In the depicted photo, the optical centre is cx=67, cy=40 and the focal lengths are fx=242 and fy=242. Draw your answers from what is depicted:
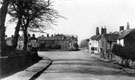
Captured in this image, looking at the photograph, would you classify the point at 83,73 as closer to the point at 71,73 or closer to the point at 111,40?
the point at 71,73

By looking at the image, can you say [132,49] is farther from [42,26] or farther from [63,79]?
[63,79]

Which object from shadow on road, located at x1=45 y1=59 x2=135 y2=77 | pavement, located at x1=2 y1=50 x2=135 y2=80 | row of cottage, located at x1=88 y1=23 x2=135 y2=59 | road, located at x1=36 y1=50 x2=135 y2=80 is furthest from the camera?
row of cottage, located at x1=88 y1=23 x2=135 y2=59

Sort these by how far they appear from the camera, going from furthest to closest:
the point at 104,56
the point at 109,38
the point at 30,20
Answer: the point at 109,38
the point at 104,56
the point at 30,20

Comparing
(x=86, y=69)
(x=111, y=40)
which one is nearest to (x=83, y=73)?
(x=86, y=69)

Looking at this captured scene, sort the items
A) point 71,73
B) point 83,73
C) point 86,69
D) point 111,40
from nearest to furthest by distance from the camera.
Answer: point 71,73, point 83,73, point 86,69, point 111,40

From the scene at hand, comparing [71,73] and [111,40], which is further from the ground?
[111,40]

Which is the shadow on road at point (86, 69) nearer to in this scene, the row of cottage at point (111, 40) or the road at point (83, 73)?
the road at point (83, 73)

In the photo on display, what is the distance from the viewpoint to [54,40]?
119 m

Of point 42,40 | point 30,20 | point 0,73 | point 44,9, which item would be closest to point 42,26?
point 30,20

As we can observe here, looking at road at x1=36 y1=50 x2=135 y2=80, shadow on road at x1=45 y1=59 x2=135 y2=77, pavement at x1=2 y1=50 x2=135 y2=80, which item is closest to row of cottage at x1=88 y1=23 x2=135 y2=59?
shadow on road at x1=45 y1=59 x2=135 y2=77

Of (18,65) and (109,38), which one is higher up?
(109,38)

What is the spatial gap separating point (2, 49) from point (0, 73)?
3853 millimetres

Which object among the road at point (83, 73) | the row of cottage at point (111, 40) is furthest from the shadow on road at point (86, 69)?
the row of cottage at point (111, 40)

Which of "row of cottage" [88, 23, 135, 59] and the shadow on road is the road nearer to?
the shadow on road
